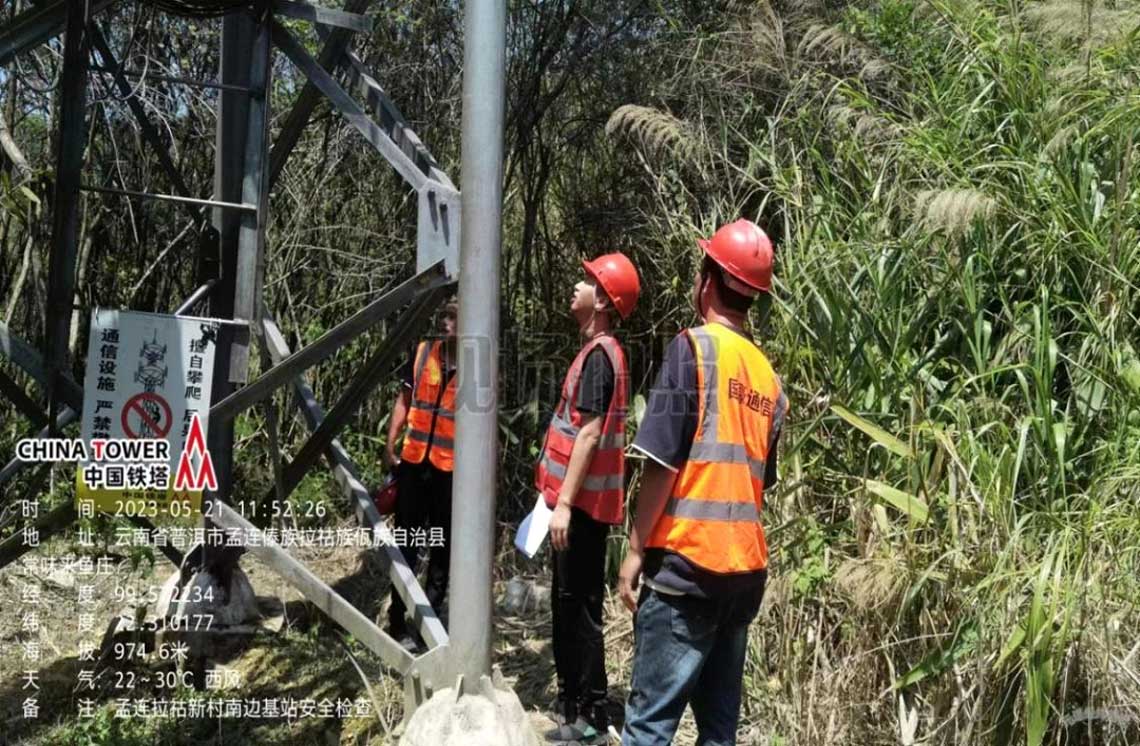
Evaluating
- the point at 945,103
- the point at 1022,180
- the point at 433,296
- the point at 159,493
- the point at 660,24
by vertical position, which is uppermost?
the point at 660,24

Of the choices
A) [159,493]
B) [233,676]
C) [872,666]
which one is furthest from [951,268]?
[233,676]

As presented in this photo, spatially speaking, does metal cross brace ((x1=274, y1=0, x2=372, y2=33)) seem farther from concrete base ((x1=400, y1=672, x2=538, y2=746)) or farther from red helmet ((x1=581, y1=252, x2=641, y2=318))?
concrete base ((x1=400, y1=672, x2=538, y2=746))

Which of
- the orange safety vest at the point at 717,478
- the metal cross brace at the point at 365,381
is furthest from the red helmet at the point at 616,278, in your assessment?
the orange safety vest at the point at 717,478

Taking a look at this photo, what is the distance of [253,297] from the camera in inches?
151

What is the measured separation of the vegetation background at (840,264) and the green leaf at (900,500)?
1 cm

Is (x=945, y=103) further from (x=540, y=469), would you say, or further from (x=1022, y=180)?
(x=540, y=469)

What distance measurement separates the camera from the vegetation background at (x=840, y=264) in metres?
3.24

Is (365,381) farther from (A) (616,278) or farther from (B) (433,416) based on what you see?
(A) (616,278)

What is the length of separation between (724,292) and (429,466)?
7.54ft

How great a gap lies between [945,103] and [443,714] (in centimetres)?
317

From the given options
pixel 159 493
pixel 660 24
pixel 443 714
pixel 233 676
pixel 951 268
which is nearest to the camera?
pixel 443 714

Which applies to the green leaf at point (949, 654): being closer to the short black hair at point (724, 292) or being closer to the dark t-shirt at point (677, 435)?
the dark t-shirt at point (677, 435)

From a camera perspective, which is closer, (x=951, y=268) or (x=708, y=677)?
(x=708, y=677)

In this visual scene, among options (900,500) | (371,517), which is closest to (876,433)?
(900,500)
